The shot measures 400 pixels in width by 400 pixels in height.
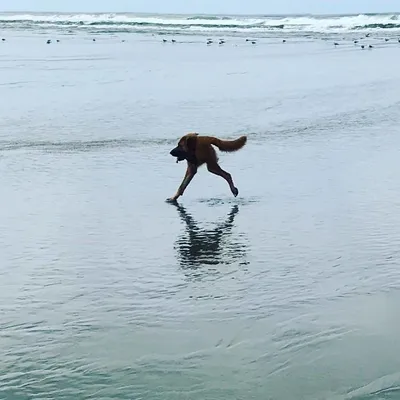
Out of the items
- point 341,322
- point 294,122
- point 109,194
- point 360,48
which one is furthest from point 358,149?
point 360,48

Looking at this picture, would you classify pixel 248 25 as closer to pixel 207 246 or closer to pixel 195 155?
pixel 195 155

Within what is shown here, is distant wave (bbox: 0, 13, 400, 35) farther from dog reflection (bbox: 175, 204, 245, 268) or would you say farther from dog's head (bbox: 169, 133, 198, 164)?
dog reflection (bbox: 175, 204, 245, 268)

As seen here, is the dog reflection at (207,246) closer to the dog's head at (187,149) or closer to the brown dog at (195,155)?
the brown dog at (195,155)

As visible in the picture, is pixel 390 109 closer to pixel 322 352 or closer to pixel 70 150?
pixel 70 150

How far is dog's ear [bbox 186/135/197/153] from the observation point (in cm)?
1129

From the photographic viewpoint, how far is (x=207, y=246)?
921 centimetres

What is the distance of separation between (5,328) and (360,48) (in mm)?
35599

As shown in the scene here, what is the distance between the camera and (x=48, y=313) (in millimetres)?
7156

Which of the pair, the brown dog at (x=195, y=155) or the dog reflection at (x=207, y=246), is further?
the brown dog at (x=195, y=155)

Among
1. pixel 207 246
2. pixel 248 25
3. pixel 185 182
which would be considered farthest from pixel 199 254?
pixel 248 25

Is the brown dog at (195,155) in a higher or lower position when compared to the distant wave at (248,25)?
higher

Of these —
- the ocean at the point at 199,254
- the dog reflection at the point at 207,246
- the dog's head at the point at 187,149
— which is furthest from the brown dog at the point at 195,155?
the dog reflection at the point at 207,246

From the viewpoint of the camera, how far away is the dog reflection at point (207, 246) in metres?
8.70

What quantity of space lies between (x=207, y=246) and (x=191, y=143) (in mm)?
2396
